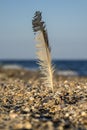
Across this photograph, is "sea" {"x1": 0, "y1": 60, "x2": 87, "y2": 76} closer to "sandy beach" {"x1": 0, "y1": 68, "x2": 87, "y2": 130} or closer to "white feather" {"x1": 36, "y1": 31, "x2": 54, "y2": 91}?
"white feather" {"x1": 36, "y1": 31, "x2": 54, "y2": 91}

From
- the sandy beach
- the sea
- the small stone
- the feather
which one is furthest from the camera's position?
the sea

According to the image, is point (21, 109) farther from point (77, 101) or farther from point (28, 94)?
point (28, 94)

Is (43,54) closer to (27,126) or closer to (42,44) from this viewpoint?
(42,44)

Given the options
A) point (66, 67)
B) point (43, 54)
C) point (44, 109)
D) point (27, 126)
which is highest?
point (43, 54)

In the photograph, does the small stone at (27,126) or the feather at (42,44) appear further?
the feather at (42,44)

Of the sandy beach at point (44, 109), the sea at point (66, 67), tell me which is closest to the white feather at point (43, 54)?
the sandy beach at point (44, 109)

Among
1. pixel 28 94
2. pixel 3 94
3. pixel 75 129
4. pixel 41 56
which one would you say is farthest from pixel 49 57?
pixel 75 129

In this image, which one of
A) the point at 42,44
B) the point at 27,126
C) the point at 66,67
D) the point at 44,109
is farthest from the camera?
the point at 66,67

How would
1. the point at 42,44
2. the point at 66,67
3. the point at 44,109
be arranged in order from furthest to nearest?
the point at 66,67, the point at 42,44, the point at 44,109

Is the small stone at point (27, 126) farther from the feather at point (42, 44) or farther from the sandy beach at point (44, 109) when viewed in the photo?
the feather at point (42, 44)

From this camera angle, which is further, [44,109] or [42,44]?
[42,44]

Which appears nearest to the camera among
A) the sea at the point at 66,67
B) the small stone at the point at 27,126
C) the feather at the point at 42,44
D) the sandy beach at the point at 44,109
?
the small stone at the point at 27,126

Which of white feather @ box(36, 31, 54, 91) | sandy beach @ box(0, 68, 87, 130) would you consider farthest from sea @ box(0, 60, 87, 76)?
sandy beach @ box(0, 68, 87, 130)

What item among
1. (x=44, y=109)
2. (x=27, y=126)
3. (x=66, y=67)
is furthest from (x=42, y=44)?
(x=66, y=67)
